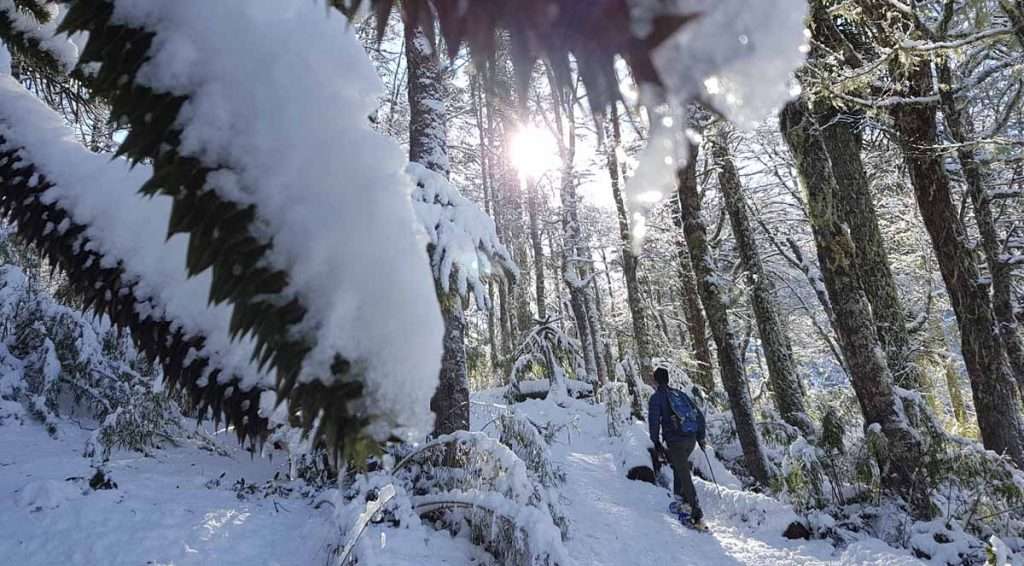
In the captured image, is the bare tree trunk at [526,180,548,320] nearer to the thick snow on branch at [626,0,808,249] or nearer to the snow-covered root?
the snow-covered root

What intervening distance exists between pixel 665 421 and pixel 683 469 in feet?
2.19

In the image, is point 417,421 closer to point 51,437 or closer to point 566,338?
point 51,437

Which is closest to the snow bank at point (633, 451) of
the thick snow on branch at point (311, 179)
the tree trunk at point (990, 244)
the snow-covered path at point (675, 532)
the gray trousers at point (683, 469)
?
the snow-covered path at point (675, 532)

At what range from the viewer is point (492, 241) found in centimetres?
404

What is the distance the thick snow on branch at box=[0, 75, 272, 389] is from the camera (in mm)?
713

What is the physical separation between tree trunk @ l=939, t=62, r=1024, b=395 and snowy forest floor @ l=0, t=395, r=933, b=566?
3.55 metres

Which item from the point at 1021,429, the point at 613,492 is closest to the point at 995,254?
the point at 1021,429

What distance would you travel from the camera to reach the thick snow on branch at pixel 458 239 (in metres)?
3.11

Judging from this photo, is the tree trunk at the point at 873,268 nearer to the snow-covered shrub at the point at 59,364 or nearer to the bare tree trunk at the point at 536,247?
the bare tree trunk at the point at 536,247

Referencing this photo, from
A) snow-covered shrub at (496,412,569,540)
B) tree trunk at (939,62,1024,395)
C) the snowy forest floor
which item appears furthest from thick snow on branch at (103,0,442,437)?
tree trunk at (939,62,1024,395)

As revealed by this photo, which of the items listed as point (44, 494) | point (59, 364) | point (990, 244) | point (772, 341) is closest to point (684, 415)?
point (772, 341)

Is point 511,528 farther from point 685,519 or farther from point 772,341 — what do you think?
point 772,341

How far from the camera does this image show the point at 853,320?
6562 mm

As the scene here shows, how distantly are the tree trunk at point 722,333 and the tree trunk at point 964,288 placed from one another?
274 cm
